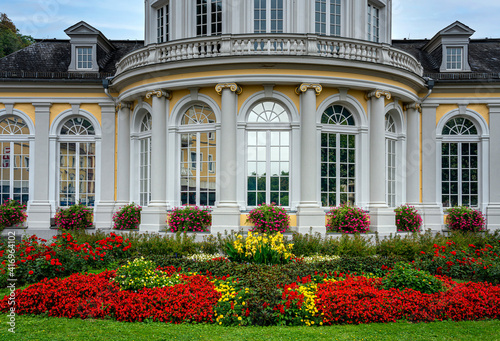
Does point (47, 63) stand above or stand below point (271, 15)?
below

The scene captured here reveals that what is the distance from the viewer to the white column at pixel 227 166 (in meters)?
15.0

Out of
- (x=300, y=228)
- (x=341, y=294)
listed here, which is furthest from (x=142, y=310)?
(x=300, y=228)

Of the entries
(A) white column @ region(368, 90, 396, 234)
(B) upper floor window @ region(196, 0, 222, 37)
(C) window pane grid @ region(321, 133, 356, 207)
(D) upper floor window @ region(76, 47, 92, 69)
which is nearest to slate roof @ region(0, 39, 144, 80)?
(D) upper floor window @ region(76, 47, 92, 69)

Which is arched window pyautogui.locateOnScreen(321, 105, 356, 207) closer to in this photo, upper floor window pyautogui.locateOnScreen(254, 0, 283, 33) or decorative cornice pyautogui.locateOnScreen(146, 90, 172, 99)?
upper floor window pyautogui.locateOnScreen(254, 0, 283, 33)

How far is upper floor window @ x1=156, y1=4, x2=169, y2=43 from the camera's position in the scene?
19.5m

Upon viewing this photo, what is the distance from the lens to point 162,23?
1983 centimetres

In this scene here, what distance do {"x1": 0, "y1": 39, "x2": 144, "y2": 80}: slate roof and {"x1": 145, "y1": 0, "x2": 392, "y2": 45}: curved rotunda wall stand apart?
143 inches

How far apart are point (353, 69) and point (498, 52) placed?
11040 mm

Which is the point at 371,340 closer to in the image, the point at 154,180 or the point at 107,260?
the point at 107,260

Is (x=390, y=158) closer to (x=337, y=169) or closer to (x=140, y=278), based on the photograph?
(x=337, y=169)

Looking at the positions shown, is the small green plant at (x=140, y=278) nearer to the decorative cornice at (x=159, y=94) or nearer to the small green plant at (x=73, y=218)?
→ the decorative cornice at (x=159, y=94)

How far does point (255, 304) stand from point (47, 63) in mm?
18196

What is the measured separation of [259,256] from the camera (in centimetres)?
1099

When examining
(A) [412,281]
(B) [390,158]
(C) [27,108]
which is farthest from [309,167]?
(C) [27,108]
